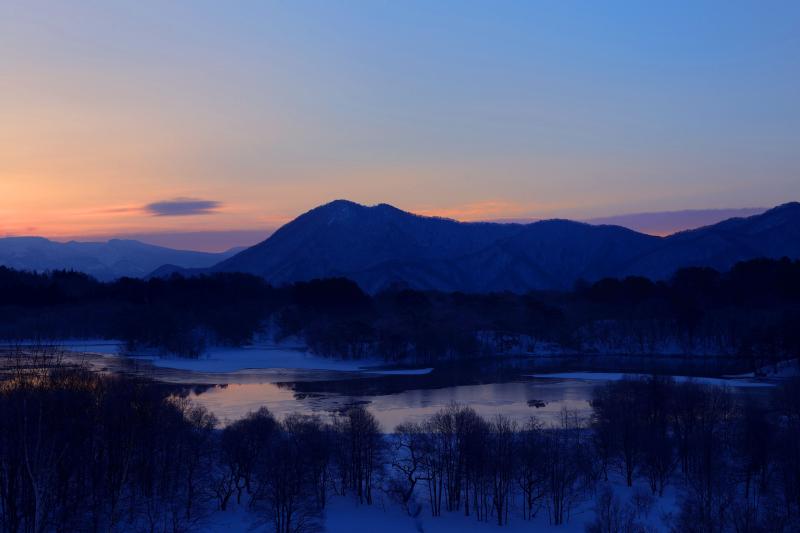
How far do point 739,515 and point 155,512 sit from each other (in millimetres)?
16976

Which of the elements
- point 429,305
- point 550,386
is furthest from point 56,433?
point 429,305

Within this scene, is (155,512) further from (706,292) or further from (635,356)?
(706,292)

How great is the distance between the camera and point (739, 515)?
2025cm

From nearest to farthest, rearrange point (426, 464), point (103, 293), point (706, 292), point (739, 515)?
1. point (739, 515)
2. point (426, 464)
3. point (706, 292)
4. point (103, 293)

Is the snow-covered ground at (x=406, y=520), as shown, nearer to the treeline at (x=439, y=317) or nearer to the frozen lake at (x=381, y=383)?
the frozen lake at (x=381, y=383)

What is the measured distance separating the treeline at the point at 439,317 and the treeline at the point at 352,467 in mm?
42468

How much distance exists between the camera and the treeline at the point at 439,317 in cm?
8256

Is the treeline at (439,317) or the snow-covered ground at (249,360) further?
the treeline at (439,317)

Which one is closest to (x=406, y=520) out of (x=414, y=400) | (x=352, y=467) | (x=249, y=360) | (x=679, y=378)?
(x=352, y=467)

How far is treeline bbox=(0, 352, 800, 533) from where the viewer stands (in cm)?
2205

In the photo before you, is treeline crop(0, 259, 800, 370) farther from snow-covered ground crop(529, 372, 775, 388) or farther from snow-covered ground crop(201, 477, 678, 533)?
snow-covered ground crop(201, 477, 678, 533)

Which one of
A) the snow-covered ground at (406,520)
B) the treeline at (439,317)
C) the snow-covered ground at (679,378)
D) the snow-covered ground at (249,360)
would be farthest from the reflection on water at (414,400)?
the treeline at (439,317)

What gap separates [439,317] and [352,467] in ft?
227

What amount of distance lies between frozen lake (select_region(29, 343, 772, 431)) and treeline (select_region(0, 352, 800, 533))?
8786 millimetres
